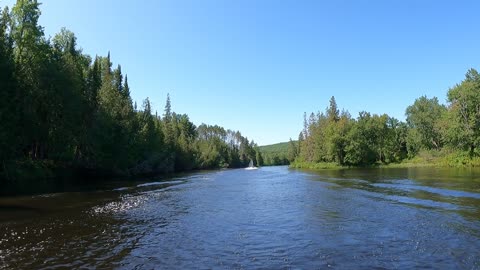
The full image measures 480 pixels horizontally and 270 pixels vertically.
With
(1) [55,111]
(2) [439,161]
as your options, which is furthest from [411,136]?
(1) [55,111]

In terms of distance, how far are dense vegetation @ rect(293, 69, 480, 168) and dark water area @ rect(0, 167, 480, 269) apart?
66570mm

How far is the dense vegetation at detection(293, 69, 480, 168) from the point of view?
81.6 m

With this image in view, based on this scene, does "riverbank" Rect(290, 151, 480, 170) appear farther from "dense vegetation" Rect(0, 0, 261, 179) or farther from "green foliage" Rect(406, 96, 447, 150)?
"dense vegetation" Rect(0, 0, 261, 179)

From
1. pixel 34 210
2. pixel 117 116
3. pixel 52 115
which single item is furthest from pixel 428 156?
pixel 34 210

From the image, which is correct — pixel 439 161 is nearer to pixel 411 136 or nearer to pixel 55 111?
pixel 411 136

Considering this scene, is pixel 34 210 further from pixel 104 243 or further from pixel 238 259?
pixel 238 259

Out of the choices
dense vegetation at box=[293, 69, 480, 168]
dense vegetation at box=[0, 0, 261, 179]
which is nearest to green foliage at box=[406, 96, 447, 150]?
dense vegetation at box=[293, 69, 480, 168]

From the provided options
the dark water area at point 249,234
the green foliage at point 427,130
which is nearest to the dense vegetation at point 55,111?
the dark water area at point 249,234

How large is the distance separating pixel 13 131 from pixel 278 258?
140ft

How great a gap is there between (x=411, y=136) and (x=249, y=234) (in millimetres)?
116806

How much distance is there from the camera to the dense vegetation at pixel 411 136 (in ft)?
268

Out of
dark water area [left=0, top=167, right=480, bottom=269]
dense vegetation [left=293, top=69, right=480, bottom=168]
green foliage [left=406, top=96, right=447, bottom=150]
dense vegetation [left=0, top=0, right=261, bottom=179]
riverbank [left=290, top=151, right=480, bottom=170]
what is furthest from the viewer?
green foliage [left=406, top=96, right=447, bottom=150]

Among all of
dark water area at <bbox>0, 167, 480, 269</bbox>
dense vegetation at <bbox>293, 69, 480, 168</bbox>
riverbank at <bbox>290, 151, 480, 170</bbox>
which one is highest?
dense vegetation at <bbox>293, 69, 480, 168</bbox>

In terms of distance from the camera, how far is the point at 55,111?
5606cm
